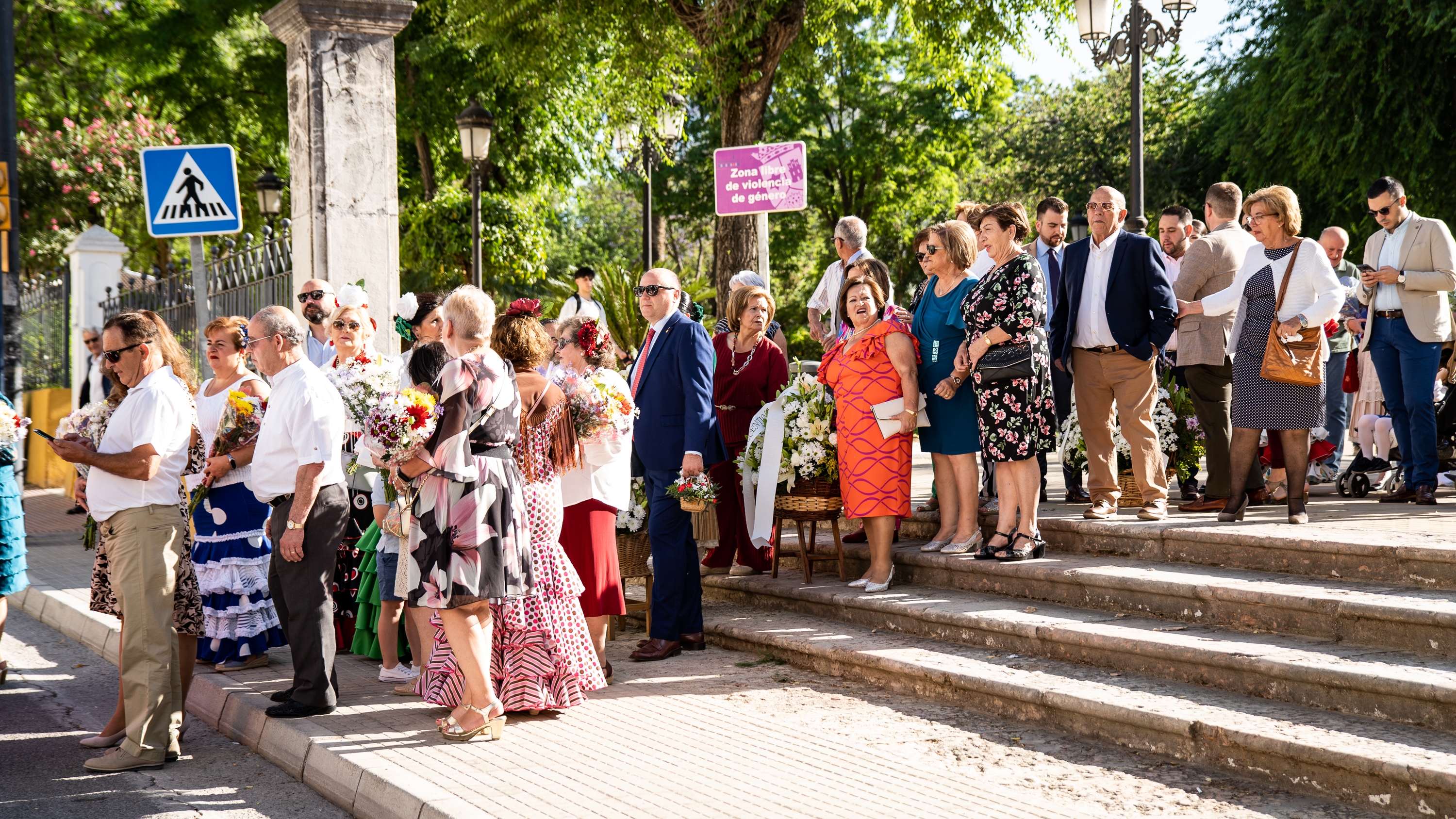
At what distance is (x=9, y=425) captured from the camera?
667 centimetres

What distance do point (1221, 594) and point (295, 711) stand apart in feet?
15.0

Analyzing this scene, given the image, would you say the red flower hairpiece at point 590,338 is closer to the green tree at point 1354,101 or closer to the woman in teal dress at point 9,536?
the woman in teal dress at point 9,536

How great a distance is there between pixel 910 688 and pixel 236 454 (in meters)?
3.86

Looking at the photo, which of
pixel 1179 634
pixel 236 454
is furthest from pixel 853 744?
pixel 236 454

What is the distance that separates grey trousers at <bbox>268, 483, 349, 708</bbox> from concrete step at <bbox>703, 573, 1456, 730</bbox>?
307 cm

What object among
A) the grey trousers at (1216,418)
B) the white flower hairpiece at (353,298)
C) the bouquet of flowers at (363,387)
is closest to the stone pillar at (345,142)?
the white flower hairpiece at (353,298)

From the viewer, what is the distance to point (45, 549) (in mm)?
12406

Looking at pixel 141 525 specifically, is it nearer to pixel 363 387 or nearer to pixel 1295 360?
pixel 363 387

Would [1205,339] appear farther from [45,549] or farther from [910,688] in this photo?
[45,549]

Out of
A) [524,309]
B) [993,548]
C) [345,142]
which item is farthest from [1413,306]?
[345,142]

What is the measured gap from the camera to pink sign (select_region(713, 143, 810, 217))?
9.80 metres

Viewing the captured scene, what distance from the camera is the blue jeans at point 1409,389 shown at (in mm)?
7539

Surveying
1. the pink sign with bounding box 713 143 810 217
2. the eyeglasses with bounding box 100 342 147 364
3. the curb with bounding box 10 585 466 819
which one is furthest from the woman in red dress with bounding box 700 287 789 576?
the eyeglasses with bounding box 100 342 147 364

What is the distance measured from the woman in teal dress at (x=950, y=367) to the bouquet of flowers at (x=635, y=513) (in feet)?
6.13
